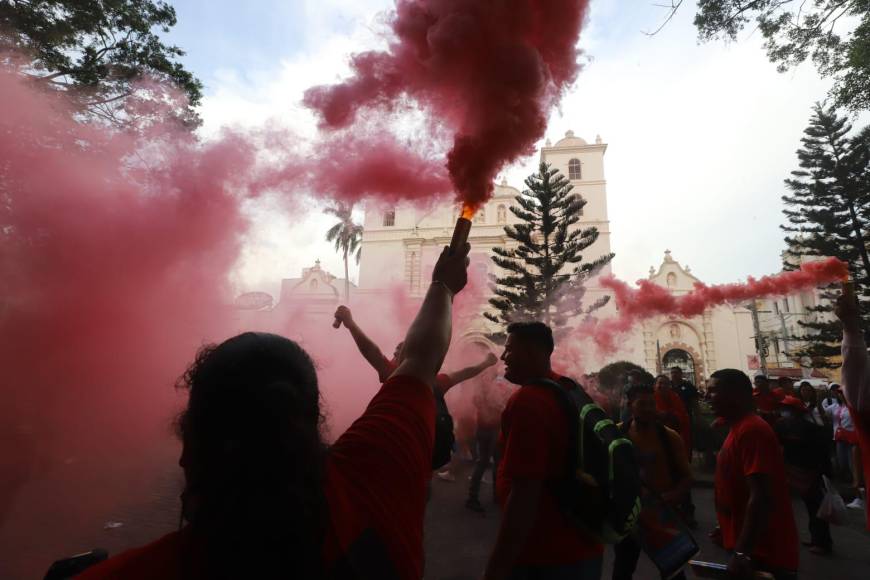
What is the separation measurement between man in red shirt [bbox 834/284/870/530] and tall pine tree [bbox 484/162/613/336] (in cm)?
1910

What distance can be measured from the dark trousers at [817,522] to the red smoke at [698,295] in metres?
7.03

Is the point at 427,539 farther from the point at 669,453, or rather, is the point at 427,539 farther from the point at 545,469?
the point at 545,469

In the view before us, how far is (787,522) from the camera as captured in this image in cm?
253

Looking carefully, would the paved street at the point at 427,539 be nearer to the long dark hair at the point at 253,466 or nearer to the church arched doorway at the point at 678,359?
the long dark hair at the point at 253,466

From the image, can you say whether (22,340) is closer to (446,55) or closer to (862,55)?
(446,55)

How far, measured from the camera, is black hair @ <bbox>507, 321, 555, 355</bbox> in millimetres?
2586

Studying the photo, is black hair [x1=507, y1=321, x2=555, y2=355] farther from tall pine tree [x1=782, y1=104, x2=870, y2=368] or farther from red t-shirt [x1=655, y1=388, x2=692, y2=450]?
tall pine tree [x1=782, y1=104, x2=870, y2=368]

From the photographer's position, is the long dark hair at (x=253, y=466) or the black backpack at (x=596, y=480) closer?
the long dark hair at (x=253, y=466)

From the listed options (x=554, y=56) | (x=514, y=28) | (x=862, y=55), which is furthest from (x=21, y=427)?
(x=862, y=55)

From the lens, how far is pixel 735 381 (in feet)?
9.96

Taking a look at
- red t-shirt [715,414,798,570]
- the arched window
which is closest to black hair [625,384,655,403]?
red t-shirt [715,414,798,570]

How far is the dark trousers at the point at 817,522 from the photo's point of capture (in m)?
5.27

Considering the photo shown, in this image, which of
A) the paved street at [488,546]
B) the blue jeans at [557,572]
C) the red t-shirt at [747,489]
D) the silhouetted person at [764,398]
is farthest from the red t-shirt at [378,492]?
the silhouetted person at [764,398]

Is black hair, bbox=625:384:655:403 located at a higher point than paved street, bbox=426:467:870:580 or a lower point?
higher
